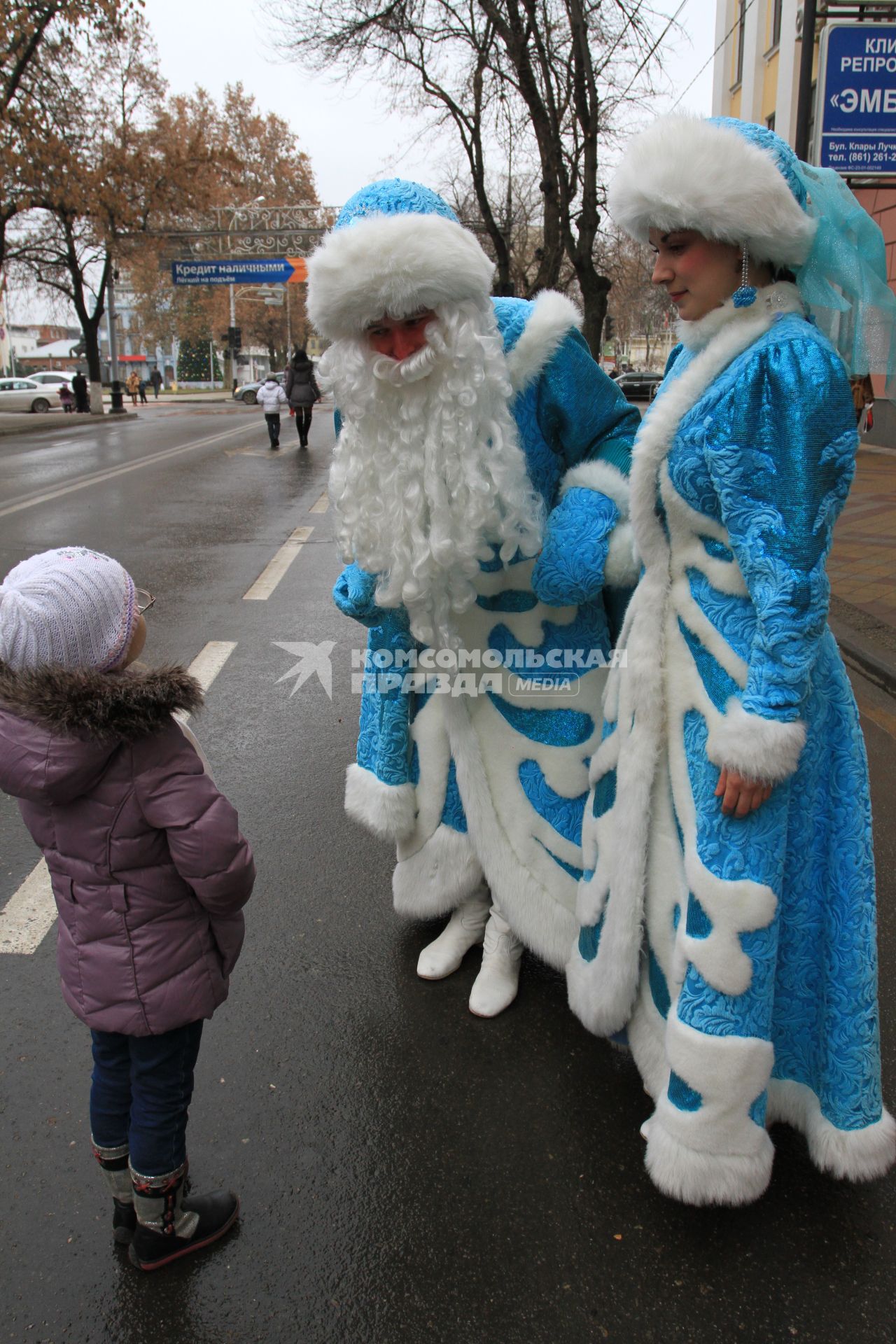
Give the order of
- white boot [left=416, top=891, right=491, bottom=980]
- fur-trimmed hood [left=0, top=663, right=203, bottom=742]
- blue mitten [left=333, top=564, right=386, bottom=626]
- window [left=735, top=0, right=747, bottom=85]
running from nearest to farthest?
fur-trimmed hood [left=0, top=663, right=203, bottom=742], blue mitten [left=333, top=564, right=386, bottom=626], white boot [left=416, top=891, right=491, bottom=980], window [left=735, top=0, right=747, bottom=85]

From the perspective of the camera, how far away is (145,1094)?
176 centimetres

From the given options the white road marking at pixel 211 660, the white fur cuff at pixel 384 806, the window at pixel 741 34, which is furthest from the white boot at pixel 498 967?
the window at pixel 741 34

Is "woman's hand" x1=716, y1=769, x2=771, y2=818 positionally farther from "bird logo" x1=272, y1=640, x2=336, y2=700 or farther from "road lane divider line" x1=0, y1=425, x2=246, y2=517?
"road lane divider line" x1=0, y1=425, x2=246, y2=517

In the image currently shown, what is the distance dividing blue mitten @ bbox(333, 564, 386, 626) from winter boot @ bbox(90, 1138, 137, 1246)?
4.00ft

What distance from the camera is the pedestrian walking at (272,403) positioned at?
17766 mm

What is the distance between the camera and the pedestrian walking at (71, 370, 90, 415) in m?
31.1

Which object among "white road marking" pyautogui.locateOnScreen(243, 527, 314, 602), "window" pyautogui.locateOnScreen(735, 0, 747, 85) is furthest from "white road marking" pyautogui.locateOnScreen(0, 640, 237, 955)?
"window" pyautogui.locateOnScreen(735, 0, 747, 85)

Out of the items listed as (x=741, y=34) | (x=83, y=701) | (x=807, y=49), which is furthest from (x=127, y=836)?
(x=741, y=34)

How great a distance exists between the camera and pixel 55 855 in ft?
5.59

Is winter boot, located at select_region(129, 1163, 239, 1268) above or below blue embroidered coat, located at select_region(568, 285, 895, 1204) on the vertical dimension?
below

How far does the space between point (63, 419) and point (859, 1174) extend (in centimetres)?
2952

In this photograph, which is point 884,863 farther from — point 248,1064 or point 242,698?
point 242,698

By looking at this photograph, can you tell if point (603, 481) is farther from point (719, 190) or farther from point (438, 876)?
point (438, 876)

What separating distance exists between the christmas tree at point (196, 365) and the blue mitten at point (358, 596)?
78437mm
